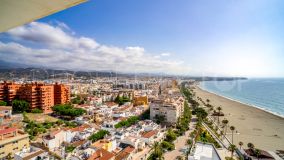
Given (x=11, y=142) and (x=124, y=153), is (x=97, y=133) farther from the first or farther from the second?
(x=11, y=142)

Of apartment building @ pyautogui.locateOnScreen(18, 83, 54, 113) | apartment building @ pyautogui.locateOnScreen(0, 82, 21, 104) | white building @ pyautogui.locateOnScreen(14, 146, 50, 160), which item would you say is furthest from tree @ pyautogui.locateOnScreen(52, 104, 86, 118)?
white building @ pyautogui.locateOnScreen(14, 146, 50, 160)

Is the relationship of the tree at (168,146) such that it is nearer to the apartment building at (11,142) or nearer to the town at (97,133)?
the town at (97,133)

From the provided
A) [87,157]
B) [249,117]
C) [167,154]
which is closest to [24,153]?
[87,157]

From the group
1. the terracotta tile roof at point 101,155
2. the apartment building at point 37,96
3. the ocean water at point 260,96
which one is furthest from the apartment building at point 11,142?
the ocean water at point 260,96

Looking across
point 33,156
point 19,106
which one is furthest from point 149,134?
point 19,106

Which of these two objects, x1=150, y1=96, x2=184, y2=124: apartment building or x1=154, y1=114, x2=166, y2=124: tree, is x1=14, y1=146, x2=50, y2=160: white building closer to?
x1=154, y1=114, x2=166, y2=124: tree

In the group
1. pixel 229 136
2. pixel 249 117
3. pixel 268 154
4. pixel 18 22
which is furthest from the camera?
pixel 249 117

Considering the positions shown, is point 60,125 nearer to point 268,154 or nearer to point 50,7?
point 268,154
